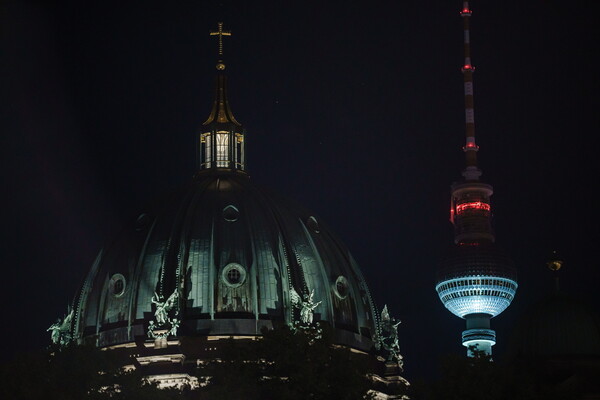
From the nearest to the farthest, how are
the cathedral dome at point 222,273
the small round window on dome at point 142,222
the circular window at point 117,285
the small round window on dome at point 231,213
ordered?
the cathedral dome at point 222,273 < the circular window at point 117,285 < the small round window on dome at point 231,213 < the small round window on dome at point 142,222

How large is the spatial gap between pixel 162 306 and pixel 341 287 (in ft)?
46.1

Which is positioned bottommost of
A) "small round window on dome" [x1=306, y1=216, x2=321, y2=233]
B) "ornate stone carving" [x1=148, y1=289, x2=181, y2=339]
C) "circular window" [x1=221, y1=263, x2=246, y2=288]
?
"ornate stone carving" [x1=148, y1=289, x2=181, y2=339]

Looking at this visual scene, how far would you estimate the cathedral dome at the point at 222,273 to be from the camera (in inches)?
6762

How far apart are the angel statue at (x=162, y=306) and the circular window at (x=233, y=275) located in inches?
150

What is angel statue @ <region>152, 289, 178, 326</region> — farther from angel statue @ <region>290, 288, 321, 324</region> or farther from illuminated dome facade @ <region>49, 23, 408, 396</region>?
angel statue @ <region>290, 288, 321, 324</region>

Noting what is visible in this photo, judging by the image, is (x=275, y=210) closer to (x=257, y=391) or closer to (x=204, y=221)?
(x=204, y=221)

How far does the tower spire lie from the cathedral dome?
194 inches

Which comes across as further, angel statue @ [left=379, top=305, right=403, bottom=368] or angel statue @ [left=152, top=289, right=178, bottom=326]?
angel statue @ [left=379, top=305, right=403, bottom=368]

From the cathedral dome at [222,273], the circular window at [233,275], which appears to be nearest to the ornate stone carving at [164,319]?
the cathedral dome at [222,273]

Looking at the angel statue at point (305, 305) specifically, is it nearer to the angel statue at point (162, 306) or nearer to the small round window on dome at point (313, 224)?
the small round window on dome at point (313, 224)

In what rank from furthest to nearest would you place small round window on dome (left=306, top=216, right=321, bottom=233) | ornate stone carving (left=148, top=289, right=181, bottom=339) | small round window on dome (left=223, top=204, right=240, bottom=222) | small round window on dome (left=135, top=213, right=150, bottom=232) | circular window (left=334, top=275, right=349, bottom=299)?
1. small round window on dome (left=306, top=216, right=321, bottom=233)
2. small round window on dome (left=135, top=213, right=150, bottom=232)
3. small round window on dome (left=223, top=204, right=240, bottom=222)
4. circular window (left=334, top=275, right=349, bottom=299)
5. ornate stone carving (left=148, top=289, right=181, bottom=339)

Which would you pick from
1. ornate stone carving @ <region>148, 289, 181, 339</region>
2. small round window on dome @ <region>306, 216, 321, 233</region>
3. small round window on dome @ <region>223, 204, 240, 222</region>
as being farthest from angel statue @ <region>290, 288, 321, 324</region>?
ornate stone carving @ <region>148, 289, 181, 339</region>

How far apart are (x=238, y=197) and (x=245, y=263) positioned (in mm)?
7847

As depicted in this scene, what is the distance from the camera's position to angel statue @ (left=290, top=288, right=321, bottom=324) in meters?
170
